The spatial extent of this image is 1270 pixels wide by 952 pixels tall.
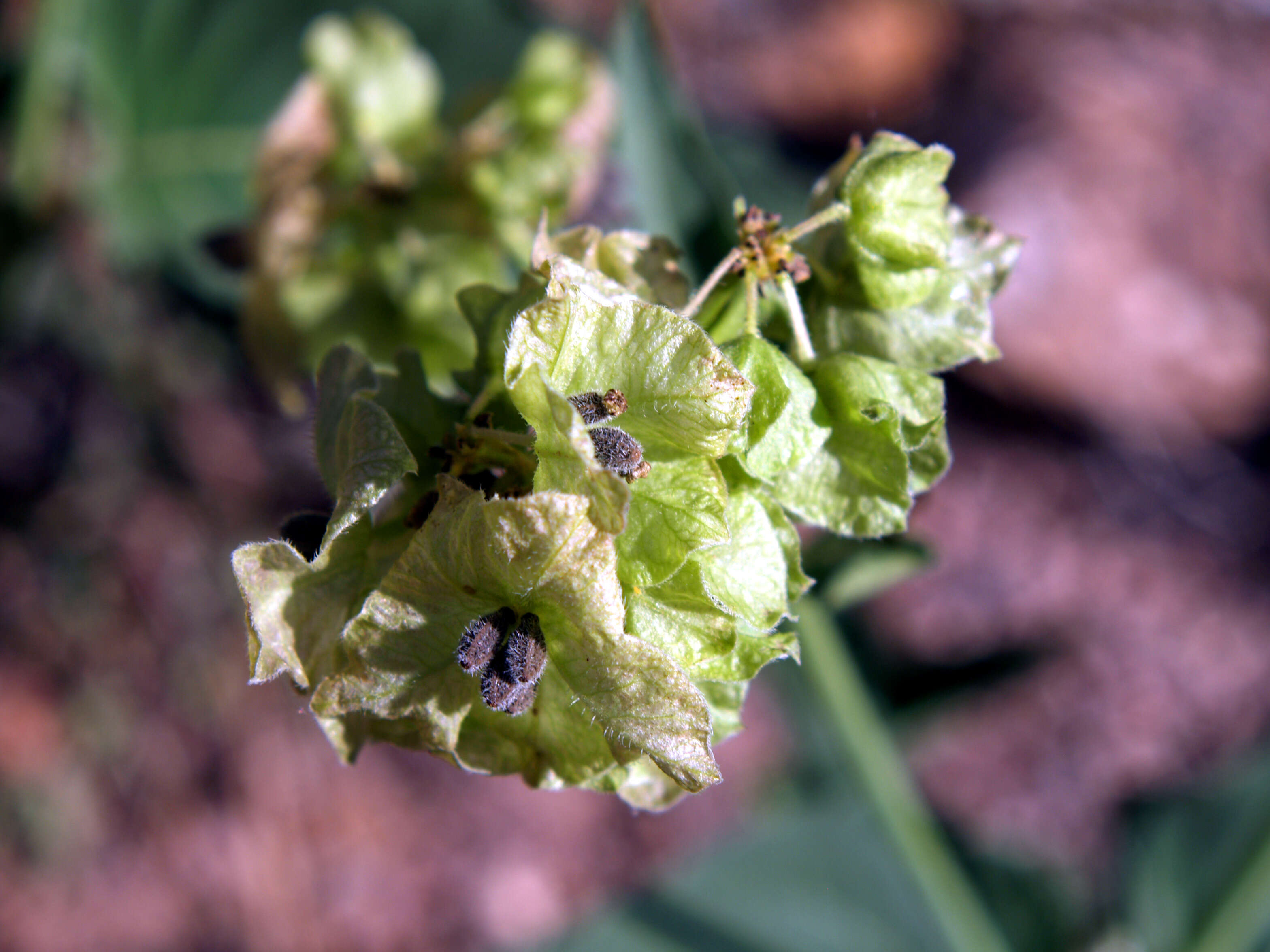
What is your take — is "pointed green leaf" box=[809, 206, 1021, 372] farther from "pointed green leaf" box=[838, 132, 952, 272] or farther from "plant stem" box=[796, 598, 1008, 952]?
"plant stem" box=[796, 598, 1008, 952]

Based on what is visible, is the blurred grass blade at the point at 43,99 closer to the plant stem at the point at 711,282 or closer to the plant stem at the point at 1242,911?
the plant stem at the point at 711,282

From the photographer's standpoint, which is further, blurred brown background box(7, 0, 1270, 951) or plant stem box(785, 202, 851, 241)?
blurred brown background box(7, 0, 1270, 951)

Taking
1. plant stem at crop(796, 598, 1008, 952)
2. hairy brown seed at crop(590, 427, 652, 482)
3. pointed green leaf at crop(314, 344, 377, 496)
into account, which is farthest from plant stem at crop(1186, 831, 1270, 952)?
pointed green leaf at crop(314, 344, 377, 496)

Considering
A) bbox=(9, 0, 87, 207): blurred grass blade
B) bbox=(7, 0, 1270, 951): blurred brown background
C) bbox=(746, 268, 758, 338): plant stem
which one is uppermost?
bbox=(746, 268, 758, 338): plant stem

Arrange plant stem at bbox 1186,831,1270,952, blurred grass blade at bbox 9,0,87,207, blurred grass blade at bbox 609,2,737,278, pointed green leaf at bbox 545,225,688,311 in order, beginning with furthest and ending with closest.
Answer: blurred grass blade at bbox 9,0,87,207
plant stem at bbox 1186,831,1270,952
blurred grass blade at bbox 609,2,737,278
pointed green leaf at bbox 545,225,688,311

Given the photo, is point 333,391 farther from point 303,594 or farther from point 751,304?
point 751,304

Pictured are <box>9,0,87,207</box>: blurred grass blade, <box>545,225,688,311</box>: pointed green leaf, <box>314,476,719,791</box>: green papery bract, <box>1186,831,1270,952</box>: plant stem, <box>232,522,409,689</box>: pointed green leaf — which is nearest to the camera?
<box>314,476,719,791</box>: green papery bract

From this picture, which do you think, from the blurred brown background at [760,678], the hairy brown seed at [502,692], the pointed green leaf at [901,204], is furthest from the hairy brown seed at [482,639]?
the blurred brown background at [760,678]
